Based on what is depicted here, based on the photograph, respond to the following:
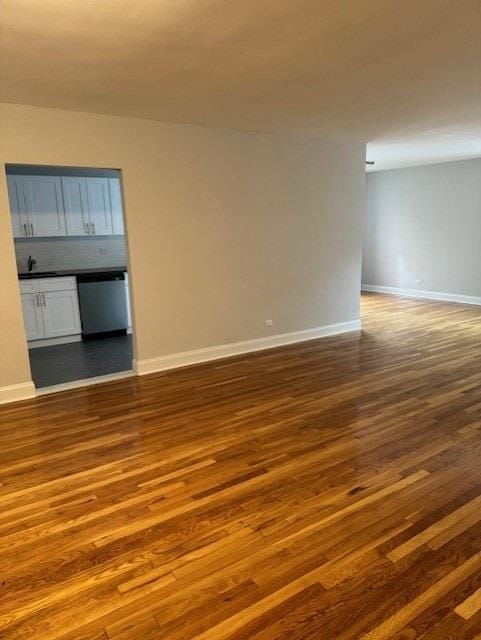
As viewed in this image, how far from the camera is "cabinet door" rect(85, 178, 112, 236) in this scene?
19.9 feet

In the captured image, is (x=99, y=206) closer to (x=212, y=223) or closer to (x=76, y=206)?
(x=76, y=206)

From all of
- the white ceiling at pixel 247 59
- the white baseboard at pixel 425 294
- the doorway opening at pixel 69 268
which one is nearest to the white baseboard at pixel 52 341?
the doorway opening at pixel 69 268

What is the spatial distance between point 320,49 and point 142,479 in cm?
281

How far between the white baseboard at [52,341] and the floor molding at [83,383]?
5.13ft

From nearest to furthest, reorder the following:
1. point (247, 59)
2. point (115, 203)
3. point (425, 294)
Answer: point (247, 59) < point (115, 203) < point (425, 294)

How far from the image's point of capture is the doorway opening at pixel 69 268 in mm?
5457

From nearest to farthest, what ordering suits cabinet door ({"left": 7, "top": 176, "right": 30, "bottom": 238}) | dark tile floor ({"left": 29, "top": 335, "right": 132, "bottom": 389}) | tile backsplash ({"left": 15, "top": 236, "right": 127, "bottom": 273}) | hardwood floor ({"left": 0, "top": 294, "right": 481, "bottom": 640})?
hardwood floor ({"left": 0, "top": 294, "right": 481, "bottom": 640})
dark tile floor ({"left": 29, "top": 335, "right": 132, "bottom": 389})
cabinet door ({"left": 7, "top": 176, "right": 30, "bottom": 238})
tile backsplash ({"left": 15, "top": 236, "right": 127, "bottom": 273})

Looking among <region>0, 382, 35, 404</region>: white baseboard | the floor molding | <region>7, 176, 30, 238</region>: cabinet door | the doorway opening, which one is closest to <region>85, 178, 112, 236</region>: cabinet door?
the doorway opening

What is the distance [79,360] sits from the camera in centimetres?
511

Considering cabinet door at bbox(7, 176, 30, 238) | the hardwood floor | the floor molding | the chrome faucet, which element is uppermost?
cabinet door at bbox(7, 176, 30, 238)

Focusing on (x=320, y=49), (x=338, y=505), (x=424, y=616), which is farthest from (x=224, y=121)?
(x=424, y=616)

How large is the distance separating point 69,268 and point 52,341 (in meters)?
1.16

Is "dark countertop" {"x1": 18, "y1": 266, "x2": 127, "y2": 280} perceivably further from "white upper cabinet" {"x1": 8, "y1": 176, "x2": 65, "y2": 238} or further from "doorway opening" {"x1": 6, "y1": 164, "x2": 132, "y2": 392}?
"white upper cabinet" {"x1": 8, "y1": 176, "x2": 65, "y2": 238}

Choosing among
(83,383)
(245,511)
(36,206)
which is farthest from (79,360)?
(245,511)
